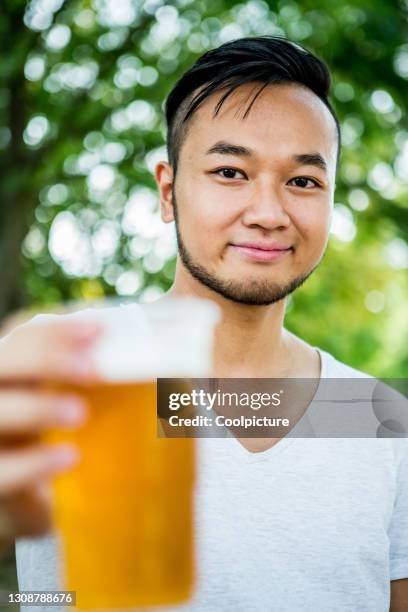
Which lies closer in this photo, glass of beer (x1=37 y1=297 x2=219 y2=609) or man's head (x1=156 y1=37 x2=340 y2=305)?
glass of beer (x1=37 y1=297 x2=219 y2=609)

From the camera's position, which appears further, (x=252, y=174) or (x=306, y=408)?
(x=306, y=408)

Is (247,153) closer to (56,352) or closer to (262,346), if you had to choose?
(262,346)

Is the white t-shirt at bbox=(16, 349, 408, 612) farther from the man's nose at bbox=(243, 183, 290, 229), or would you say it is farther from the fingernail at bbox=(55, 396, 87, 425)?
the fingernail at bbox=(55, 396, 87, 425)

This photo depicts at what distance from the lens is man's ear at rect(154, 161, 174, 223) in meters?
2.18

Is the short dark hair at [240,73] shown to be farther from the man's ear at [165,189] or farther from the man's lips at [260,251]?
the man's lips at [260,251]

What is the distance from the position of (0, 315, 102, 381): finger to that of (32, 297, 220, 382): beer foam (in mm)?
12

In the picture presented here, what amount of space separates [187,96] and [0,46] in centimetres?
425

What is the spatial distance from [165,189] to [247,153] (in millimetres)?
425

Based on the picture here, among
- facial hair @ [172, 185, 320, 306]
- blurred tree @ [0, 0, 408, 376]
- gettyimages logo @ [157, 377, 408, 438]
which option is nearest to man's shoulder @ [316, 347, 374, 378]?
gettyimages logo @ [157, 377, 408, 438]

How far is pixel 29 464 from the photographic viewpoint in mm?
788

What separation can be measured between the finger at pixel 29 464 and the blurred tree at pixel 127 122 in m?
4.73

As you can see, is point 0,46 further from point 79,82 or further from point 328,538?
point 328,538

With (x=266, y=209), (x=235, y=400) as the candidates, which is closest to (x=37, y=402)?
(x=266, y=209)

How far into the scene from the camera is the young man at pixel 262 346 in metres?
1.78
